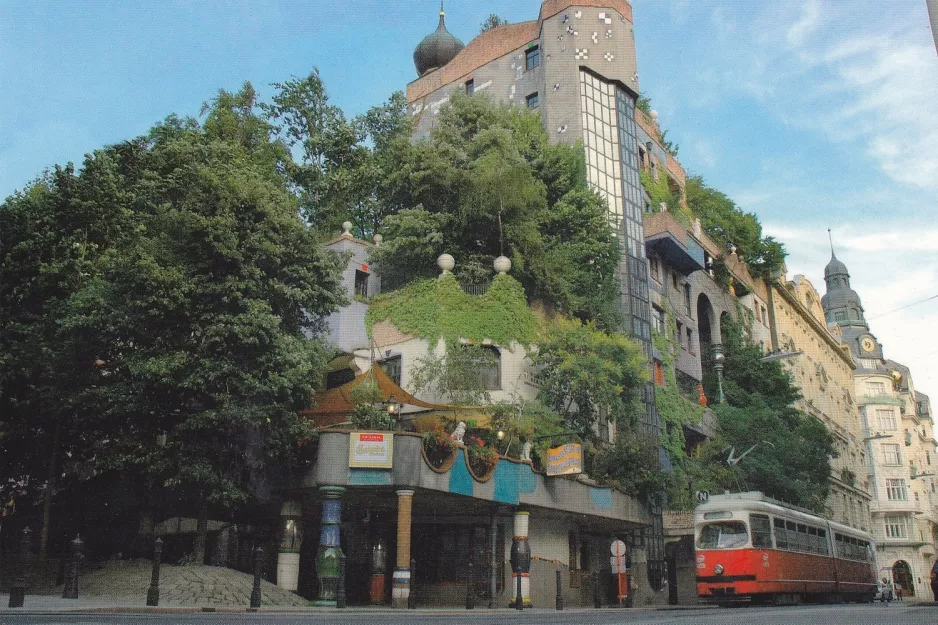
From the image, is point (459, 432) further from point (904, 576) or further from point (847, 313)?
point (847, 313)

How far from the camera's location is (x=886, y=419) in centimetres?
8544

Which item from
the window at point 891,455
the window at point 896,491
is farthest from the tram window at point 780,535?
the window at point 891,455

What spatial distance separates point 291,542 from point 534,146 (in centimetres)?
2101

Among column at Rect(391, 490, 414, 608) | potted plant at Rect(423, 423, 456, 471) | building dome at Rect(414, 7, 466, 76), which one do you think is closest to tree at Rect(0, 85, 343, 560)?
column at Rect(391, 490, 414, 608)

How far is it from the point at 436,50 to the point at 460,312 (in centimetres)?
2599

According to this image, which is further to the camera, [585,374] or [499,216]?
[499,216]

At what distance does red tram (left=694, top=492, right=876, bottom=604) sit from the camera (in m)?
24.8

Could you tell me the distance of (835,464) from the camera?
63.6 m

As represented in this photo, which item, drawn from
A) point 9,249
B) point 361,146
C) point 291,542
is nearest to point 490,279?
point 361,146

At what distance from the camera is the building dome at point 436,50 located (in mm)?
51531

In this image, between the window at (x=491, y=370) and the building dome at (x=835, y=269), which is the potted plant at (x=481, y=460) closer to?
the window at (x=491, y=370)

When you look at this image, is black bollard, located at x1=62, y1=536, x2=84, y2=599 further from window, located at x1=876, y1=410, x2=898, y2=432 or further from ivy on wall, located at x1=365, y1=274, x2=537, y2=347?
window, located at x1=876, y1=410, x2=898, y2=432

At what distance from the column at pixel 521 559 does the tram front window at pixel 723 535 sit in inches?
210

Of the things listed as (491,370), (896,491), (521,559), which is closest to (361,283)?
(491,370)
